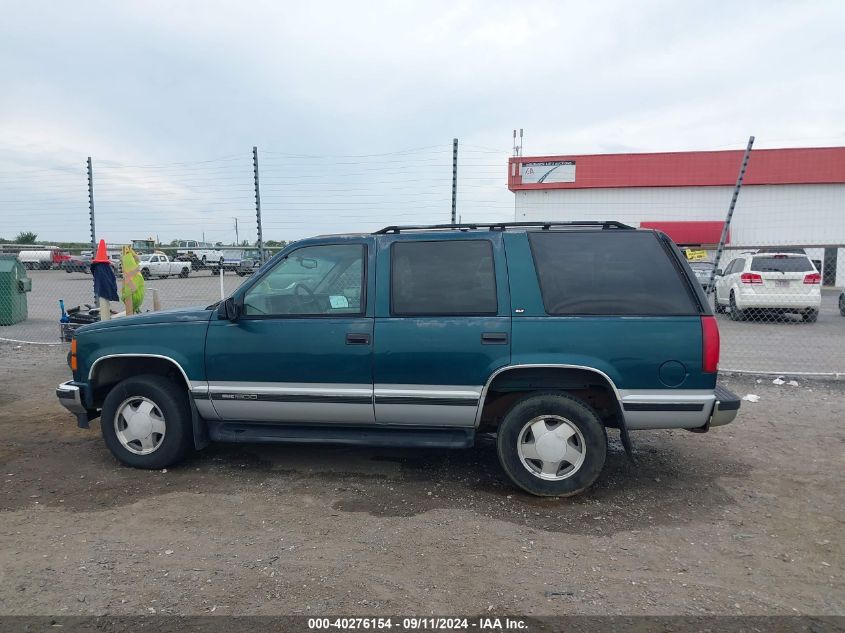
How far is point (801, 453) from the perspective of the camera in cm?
513

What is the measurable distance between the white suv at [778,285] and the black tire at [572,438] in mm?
11199

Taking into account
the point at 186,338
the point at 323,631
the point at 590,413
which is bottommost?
the point at 323,631

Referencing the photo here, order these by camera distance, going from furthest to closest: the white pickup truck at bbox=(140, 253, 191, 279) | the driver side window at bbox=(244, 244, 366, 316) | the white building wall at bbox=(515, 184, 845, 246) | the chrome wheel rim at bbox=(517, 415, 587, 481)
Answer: the white pickup truck at bbox=(140, 253, 191, 279) < the white building wall at bbox=(515, 184, 845, 246) < the driver side window at bbox=(244, 244, 366, 316) < the chrome wheel rim at bbox=(517, 415, 587, 481)

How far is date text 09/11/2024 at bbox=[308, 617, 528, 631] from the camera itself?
2.72m

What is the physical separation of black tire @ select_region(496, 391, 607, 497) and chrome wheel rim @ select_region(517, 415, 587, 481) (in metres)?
0.01

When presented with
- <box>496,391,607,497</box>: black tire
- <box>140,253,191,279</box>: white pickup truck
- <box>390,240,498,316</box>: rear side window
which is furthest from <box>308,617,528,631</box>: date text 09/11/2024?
<box>140,253,191,279</box>: white pickup truck

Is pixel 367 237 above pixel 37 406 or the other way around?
above

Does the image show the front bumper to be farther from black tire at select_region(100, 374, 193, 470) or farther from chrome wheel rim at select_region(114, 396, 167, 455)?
chrome wheel rim at select_region(114, 396, 167, 455)

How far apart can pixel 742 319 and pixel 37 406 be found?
13791 mm

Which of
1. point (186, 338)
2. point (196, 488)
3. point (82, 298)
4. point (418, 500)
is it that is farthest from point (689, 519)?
point (82, 298)

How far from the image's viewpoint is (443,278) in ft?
14.0

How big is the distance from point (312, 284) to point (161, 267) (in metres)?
31.6

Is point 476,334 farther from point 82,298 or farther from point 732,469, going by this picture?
point 82,298

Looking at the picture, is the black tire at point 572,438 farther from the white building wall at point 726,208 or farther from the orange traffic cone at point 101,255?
the white building wall at point 726,208
